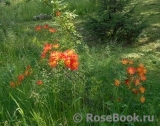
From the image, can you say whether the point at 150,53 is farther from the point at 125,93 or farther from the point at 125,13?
the point at 125,93

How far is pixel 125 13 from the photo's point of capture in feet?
17.9

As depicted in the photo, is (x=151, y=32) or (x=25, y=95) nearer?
(x=25, y=95)

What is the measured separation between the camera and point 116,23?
5.37 metres

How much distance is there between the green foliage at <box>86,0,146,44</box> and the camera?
5.32m

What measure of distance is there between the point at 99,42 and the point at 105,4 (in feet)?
2.31

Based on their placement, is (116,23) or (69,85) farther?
(116,23)

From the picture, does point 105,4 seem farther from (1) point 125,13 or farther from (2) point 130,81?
(2) point 130,81

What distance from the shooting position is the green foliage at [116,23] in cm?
532

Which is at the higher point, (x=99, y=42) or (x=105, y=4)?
(x=105, y=4)

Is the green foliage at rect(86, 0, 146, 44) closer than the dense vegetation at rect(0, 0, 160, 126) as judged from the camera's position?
No

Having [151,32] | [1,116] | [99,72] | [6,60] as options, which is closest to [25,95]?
[1,116]

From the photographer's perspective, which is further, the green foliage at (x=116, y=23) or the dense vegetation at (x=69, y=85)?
the green foliage at (x=116, y=23)

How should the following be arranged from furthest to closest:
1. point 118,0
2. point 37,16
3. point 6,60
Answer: point 37,16
point 118,0
point 6,60

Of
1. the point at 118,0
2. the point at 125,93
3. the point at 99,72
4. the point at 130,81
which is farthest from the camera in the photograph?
the point at 118,0
